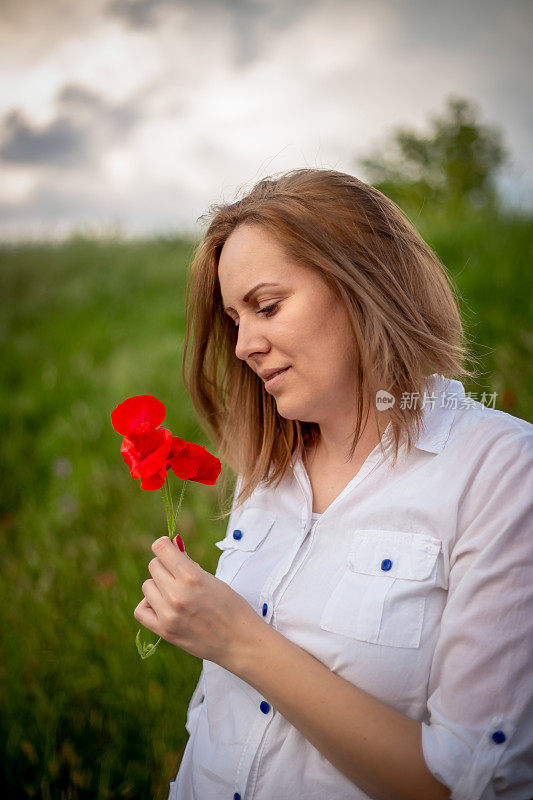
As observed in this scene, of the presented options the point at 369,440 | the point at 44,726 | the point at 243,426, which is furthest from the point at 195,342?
the point at 44,726

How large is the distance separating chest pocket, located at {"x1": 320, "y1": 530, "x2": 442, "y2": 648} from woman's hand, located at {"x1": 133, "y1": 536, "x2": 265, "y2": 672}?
0.71ft

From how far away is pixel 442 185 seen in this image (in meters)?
15.5

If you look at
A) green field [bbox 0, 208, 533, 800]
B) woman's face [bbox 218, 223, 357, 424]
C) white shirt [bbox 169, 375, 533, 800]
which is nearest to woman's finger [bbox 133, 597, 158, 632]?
white shirt [bbox 169, 375, 533, 800]

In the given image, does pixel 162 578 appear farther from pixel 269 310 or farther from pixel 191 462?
pixel 269 310

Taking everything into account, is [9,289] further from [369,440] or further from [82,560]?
[369,440]

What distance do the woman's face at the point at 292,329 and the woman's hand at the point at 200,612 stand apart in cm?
53

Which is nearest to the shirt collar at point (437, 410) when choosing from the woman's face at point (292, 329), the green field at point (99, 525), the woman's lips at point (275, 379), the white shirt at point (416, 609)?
the white shirt at point (416, 609)

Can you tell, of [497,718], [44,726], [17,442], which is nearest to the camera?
[497,718]

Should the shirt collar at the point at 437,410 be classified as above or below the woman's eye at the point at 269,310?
below

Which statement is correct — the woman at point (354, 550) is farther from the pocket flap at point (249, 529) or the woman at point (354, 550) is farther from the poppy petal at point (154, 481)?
the poppy petal at point (154, 481)

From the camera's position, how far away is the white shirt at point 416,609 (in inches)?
47.7

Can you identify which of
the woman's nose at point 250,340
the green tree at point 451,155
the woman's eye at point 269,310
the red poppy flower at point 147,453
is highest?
the green tree at point 451,155

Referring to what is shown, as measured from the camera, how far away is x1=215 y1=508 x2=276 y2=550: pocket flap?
1820 mm

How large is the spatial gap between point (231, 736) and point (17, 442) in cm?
479
